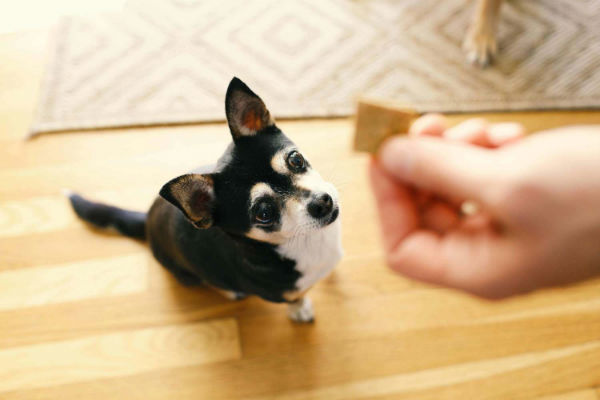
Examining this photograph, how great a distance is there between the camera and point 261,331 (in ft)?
5.85

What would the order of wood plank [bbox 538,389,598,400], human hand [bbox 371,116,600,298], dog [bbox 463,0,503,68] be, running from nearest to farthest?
human hand [bbox 371,116,600,298] < wood plank [bbox 538,389,598,400] < dog [bbox 463,0,503,68]

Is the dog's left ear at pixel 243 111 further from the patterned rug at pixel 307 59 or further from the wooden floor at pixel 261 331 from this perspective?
the patterned rug at pixel 307 59

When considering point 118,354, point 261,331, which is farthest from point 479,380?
point 118,354

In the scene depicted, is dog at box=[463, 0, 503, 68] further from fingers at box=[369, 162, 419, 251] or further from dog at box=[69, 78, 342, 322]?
fingers at box=[369, 162, 419, 251]

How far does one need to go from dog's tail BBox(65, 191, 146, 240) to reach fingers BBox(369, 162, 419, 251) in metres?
1.13

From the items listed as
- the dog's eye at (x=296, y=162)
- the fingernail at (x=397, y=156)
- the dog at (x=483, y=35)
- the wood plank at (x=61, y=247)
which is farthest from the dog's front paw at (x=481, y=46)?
the wood plank at (x=61, y=247)

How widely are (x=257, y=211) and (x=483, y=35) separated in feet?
5.25

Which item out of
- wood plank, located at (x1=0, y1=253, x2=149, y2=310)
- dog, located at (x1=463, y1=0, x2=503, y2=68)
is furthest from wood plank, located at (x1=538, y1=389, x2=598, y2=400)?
wood plank, located at (x1=0, y1=253, x2=149, y2=310)

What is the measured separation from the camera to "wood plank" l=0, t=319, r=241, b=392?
1742 mm

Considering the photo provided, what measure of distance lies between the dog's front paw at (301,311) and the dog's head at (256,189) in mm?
543

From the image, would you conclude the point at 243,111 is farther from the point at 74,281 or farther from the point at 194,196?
the point at 74,281

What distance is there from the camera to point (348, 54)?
227 centimetres

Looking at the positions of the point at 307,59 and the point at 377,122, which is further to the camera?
the point at 307,59

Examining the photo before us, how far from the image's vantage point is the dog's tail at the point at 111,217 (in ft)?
5.90
